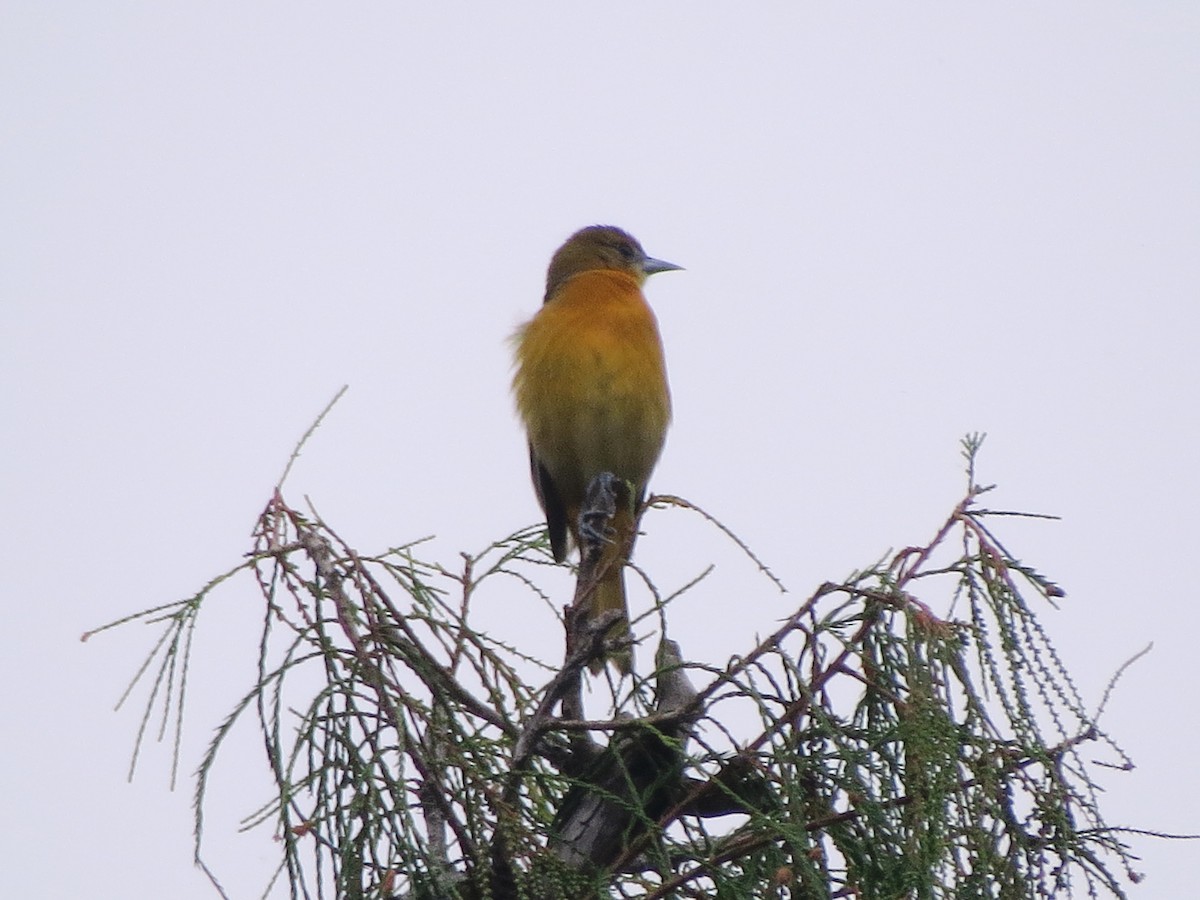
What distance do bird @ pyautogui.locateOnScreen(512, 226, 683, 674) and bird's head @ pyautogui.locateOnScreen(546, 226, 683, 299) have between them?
1.71 feet

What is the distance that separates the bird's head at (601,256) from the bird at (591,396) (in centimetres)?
52

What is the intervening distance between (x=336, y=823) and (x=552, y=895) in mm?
402

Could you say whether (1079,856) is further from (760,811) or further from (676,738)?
(676,738)

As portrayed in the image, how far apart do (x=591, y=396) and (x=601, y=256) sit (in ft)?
4.03

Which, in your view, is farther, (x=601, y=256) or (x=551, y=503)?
(x=601, y=256)

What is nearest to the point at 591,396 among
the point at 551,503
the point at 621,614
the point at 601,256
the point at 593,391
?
the point at 593,391

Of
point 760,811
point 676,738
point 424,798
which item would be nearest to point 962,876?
point 760,811

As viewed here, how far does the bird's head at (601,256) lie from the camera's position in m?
5.72

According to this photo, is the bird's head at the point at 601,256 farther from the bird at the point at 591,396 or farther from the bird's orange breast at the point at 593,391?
the bird's orange breast at the point at 593,391

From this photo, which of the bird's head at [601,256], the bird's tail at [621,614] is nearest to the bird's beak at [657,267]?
the bird's head at [601,256]

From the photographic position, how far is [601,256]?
576 cm

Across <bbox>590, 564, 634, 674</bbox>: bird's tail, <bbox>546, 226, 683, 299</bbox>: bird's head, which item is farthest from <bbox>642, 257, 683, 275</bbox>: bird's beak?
<bbox>590, 564, 634, 674</bbox>: bird's tail

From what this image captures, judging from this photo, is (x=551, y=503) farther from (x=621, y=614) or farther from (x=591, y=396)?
(x=621, y=614)

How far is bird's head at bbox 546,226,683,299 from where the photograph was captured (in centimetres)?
572
